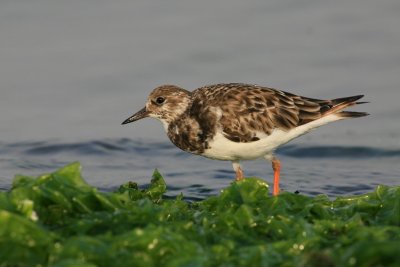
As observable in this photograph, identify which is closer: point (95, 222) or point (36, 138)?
point (95, 222)

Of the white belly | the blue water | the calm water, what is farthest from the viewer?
the calm water

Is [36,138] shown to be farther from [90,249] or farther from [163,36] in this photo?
[90,249]

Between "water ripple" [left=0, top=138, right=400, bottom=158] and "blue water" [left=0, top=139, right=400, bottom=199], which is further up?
"water ripple" [left=0, top=138, right=400, bottom=158]

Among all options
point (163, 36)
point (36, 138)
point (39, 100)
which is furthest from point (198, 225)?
point (163, 36)

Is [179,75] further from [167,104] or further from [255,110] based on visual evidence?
[255,110]

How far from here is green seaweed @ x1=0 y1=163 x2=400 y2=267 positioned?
3830mm

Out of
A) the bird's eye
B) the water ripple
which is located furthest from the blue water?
the bird's eye

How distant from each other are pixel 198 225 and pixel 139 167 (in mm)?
4429

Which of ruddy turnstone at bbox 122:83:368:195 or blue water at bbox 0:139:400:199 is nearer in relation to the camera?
ruddy turnstone at bbox 122:83:368:195

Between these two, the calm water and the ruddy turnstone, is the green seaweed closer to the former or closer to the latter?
the ruddy turnstone

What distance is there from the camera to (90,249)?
385cm

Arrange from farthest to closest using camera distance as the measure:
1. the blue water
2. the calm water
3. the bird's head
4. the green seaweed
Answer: the calm water
the blue water
the bird's head
the green seaweed

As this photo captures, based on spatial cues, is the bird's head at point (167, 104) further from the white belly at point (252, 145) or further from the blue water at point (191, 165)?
the blue water at point (191, 165)

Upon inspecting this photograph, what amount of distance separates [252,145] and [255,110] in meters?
0.29
